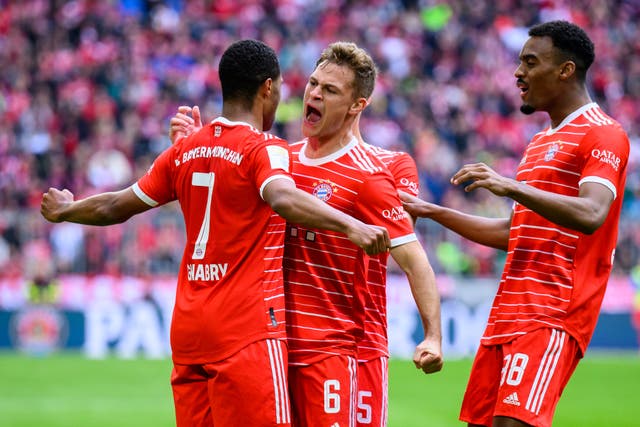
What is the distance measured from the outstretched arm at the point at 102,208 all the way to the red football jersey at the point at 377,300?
1.38 metres

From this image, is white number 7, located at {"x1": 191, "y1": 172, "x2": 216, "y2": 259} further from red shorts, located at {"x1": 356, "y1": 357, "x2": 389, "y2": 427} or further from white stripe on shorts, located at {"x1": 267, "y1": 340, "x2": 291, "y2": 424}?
red shorts, located at {"x1": 356, "y1": 357, "x2": 389, "y2": 427}

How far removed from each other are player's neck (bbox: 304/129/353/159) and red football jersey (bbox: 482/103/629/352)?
1080mm

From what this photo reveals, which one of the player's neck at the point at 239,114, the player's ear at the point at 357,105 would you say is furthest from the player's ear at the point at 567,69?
the player's neck at the point at 239,114

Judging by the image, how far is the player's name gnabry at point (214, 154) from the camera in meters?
5.57

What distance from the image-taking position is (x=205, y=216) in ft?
18.5

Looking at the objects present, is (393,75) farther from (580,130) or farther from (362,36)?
(580,130)

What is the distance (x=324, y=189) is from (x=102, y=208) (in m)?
1.20

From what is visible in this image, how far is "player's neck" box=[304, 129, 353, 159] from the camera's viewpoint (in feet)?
20.5

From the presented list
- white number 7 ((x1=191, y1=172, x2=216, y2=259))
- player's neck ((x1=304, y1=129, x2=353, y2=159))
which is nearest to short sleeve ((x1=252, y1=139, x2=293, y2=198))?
white number 7 ((x1=191, y1=172, x2=216, y2=259))

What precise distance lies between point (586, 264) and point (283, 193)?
73.5 inches

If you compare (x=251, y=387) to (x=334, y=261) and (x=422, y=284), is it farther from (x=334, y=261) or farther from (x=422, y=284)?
(x=422, y=284)

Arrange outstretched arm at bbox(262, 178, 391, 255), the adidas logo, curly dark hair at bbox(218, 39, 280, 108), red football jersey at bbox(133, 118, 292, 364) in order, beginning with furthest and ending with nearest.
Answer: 1. the adidas logo
2. curly dark hair at bbox(218, 39, 280, 108)
3. red football jersey at bbox(133, 118, 292, 364)
4. outstretched arm at bbox(262, 178, 391, 255)

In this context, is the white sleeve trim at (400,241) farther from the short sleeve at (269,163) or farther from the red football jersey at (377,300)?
the short sleeve at (269,163)

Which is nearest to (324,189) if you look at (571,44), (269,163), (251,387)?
(269,163)
